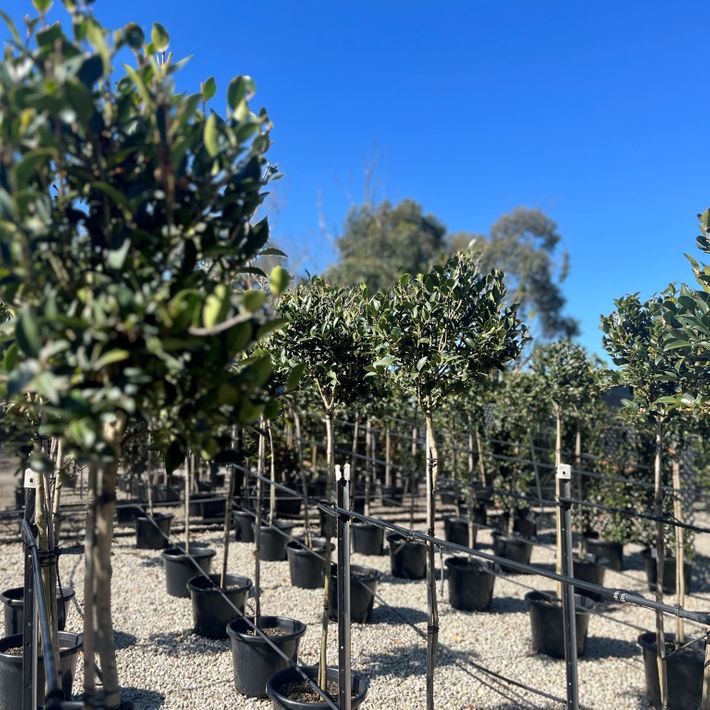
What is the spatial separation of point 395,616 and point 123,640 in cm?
258

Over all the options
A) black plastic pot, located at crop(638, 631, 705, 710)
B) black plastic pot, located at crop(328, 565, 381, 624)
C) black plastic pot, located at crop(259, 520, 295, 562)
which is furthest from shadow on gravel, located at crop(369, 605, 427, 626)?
black plastic pot, located at crop(638, 631, 705, 710)

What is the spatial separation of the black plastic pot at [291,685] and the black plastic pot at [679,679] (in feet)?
7.92

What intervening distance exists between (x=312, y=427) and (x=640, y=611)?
6.35 m

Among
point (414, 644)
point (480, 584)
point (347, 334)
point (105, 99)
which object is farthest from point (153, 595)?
point (105, 99)

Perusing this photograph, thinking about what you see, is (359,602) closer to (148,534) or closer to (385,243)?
(148,534)

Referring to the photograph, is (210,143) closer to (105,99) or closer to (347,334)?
(105,99)

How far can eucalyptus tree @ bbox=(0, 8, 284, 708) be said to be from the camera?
144cm

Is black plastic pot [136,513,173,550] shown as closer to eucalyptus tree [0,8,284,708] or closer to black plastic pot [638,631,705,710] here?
black plastic pot [638,631,705,710]

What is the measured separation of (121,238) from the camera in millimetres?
1674

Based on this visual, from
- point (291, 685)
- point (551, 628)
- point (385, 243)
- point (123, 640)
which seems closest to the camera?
point (291, 685)

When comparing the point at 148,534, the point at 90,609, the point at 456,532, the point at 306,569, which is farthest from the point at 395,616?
the point at 90,609

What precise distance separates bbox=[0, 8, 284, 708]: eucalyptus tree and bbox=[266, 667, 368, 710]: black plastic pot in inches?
72.8

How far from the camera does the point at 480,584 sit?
21.7 feet

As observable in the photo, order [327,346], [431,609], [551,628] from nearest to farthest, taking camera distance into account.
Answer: [431,609] → [327,346] → [551,628]
